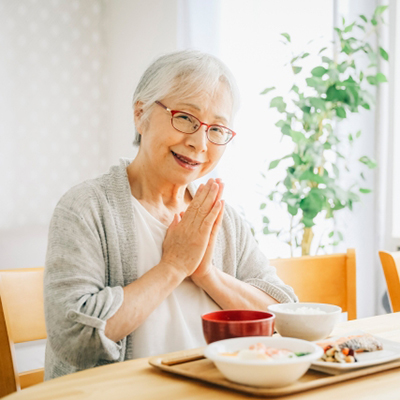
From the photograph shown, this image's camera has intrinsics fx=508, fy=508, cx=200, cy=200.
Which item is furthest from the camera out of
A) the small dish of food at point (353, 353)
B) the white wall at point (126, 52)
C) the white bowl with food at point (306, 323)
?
the white wall at point (126, 52)

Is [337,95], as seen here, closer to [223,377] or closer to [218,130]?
[218,130]

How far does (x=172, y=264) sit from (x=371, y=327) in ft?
1.56

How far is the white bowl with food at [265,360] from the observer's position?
660mm

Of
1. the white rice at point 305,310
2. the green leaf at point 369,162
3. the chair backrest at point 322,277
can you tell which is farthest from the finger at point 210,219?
the green leaf at point 369,162

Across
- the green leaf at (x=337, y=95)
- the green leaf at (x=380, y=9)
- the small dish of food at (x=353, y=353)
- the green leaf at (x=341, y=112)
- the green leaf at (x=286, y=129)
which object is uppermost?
the green leaf at (x=380, y=9)

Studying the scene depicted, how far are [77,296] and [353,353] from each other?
54 centimetres

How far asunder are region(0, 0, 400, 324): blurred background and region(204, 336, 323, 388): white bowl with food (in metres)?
1.85

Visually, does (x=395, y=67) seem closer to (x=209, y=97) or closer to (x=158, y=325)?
(x=209, y=97)

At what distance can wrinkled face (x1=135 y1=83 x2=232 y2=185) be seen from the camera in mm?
1301

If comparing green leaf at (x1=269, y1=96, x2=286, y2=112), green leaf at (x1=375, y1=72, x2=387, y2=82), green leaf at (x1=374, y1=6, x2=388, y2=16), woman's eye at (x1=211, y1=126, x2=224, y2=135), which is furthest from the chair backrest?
green leaf at (x1=374, y1=6, x2=388, y2=16)

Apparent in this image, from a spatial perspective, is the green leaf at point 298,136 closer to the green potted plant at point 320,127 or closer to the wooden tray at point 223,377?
the green potted plant at point 320,127

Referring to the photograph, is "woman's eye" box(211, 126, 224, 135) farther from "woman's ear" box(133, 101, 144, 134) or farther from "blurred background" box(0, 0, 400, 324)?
"blurred background" box(0, 0, 400, 324)

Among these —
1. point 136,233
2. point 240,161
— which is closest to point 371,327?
point 136,233

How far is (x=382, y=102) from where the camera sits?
8.93 feet
